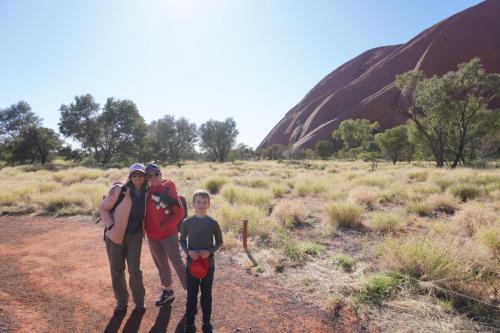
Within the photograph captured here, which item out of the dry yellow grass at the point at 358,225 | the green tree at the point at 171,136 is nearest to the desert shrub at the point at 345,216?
the dry yellow grass at the point at 358,225

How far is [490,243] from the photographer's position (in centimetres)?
534

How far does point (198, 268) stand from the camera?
3.27m

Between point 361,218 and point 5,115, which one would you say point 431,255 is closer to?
point 361,218

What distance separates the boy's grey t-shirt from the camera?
3381 millimetres

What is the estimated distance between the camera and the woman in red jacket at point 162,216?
12.8 feet

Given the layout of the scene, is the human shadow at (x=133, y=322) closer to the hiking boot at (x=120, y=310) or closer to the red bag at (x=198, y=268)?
the hiking boot at (x=120, y=310)

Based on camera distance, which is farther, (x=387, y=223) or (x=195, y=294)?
(x=387, y=223)

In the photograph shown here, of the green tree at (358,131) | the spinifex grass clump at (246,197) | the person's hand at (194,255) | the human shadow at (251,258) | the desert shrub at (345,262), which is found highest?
the green tree at (358,131)

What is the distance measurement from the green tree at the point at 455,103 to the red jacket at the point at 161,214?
86.5 ft

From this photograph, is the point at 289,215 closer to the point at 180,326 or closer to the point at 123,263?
the point at 180,326

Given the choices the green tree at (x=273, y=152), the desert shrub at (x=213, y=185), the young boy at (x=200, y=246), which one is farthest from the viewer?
the green tree at (x=273, y=152)

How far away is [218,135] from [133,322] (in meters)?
55.0

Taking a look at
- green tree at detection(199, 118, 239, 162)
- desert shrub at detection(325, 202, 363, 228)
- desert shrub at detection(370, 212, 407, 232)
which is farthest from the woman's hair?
green tree at detection(199, 118, 239, 162)

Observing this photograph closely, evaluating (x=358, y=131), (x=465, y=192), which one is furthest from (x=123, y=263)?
(x=358, y=131)
